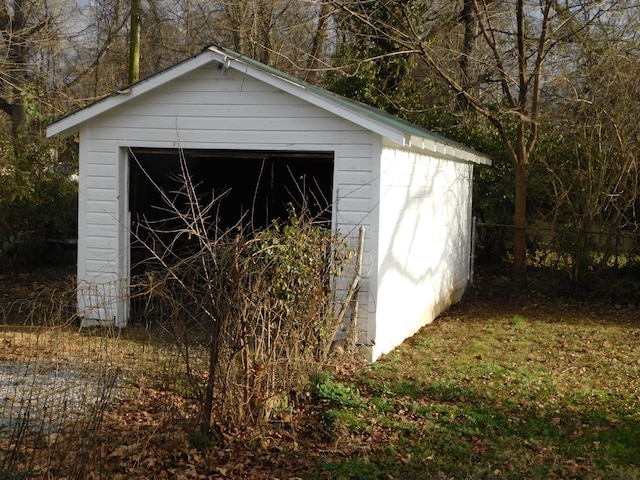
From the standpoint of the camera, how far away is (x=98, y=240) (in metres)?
10.1

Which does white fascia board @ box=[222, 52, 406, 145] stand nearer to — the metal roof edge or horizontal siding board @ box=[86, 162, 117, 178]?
the metal roof edge

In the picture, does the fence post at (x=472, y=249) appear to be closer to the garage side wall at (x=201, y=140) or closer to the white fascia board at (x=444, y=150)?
the white fascia board at (x=444, y=150)

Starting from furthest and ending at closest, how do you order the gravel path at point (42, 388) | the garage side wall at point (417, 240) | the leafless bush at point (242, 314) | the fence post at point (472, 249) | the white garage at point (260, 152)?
the fence post at point (472, 249) → the garage side wall at point (417, 240) → the white garage at point (260, 152) → the gravel path at point (42, 388) → the leafless bush at point (242, 314)

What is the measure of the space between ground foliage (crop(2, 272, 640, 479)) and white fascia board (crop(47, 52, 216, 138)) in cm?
271

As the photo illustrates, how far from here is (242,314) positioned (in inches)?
231

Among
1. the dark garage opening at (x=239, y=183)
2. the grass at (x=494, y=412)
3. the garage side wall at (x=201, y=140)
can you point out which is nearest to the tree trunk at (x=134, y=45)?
the dark garage opening at (x=239, y=183)

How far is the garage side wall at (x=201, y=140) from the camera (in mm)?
9094

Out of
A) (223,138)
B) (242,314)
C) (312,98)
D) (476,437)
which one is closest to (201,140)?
(223,138)

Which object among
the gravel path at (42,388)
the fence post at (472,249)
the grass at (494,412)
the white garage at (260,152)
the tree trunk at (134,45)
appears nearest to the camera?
the grass at (494,412)

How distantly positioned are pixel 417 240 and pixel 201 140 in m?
3.28

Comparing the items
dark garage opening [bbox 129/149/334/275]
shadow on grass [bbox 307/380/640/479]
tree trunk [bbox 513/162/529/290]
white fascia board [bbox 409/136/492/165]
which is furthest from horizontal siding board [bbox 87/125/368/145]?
tree trunk [bbox 513/162/529/290]

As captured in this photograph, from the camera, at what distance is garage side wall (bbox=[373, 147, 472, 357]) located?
9352 millimetres

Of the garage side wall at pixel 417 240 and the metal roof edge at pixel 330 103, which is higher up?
the metal roof edge at pixel 330 103

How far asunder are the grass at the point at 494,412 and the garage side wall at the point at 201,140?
1.38m
